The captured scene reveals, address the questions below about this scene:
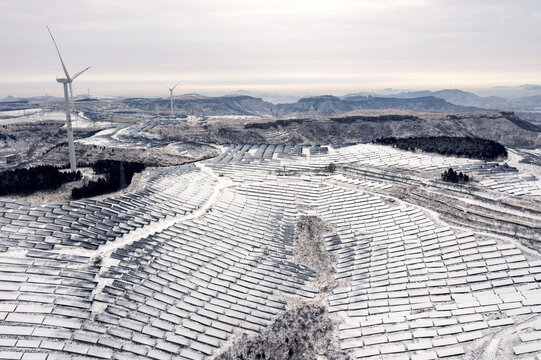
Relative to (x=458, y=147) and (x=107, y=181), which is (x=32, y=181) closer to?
(x=107, y=181)

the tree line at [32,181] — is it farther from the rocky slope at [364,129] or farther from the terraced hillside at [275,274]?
the rocky slope at [364,129]

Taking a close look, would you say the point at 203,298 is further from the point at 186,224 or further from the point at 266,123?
the point at 266,123

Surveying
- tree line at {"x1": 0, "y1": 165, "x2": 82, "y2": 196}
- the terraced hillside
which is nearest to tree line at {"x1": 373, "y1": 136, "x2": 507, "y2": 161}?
the terraced hillside

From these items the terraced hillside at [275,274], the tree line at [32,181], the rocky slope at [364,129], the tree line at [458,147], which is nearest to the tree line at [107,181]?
the terraced hillside at [275,274]

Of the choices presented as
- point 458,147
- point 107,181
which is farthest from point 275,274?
point 458,147

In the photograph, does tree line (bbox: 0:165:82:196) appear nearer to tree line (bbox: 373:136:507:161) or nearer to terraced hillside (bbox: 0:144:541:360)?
→ terraced hillside (bbox: 0:144:541:360)

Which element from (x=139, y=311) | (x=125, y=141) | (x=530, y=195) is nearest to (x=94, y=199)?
(x=139, y=311)
